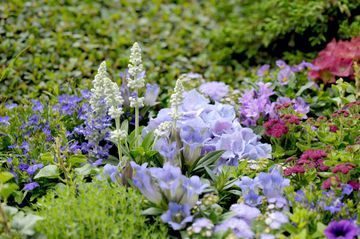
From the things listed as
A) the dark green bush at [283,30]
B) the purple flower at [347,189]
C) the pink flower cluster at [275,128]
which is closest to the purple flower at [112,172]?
the pink flower cluster at [275,128]

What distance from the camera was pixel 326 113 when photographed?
388 cm

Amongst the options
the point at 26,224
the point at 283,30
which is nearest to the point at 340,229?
the point at 26,224

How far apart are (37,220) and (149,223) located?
54 centimetres

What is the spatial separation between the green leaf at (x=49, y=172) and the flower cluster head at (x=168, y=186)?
0.54 metres

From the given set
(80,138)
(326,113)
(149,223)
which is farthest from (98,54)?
(149,223)

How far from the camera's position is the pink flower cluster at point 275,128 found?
3316 mm

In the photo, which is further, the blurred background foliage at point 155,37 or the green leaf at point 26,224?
the blurred background foliage at point 155,37

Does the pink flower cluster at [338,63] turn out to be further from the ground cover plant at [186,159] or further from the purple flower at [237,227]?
the purple flower at [237,227]

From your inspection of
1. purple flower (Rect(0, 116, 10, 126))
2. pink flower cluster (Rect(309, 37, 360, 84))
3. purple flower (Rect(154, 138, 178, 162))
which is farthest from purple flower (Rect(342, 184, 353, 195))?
purple flower (Rect(0, 116, 10, 126))

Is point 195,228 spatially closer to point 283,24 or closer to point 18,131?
point 18,131

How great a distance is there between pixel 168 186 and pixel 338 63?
214 cm

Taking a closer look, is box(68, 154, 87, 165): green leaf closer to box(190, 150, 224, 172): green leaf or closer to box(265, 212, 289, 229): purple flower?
box(190, 150, 224, 172): green leaf

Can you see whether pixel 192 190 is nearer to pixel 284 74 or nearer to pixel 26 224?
pixel 26 224

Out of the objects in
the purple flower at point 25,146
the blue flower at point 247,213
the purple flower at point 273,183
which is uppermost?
the purple flower at point 273,183
